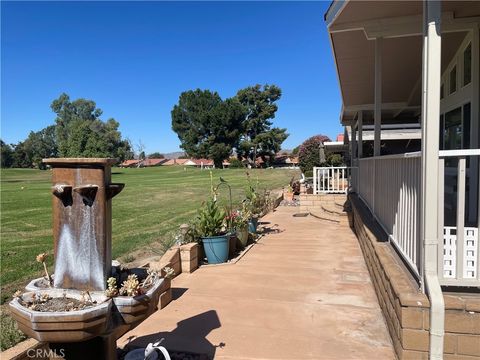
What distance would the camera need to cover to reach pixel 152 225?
1134 cm

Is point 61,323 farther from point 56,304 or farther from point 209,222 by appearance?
point 209,222

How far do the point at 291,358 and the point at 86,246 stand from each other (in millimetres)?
1850

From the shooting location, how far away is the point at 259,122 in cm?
6475

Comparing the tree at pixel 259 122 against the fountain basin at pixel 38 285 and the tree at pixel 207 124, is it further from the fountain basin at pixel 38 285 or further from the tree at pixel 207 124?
the fountain basin at pixel 38 285

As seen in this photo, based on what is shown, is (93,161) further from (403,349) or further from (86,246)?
(403,349)

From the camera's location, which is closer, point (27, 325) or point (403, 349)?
point (27, 325)

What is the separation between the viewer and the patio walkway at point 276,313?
3.30 m

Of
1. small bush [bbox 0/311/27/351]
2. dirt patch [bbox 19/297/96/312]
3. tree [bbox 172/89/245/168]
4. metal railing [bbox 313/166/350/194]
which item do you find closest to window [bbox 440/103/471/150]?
metal railing [bbox 313/166/350/194]

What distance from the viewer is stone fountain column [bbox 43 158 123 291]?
2.30 meters

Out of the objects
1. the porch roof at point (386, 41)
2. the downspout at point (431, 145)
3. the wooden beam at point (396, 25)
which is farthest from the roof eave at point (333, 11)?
the downspout at point (431, 145)

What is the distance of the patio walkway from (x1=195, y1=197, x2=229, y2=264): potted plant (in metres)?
0.32

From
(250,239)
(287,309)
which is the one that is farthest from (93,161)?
(250,239)

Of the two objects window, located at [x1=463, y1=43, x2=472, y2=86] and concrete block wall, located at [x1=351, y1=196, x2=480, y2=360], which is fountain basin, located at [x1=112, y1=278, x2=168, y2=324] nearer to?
concrete block wall, located at [x1=351, y1=196, x2=480, y2=360]

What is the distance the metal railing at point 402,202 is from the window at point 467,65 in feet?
7.58
